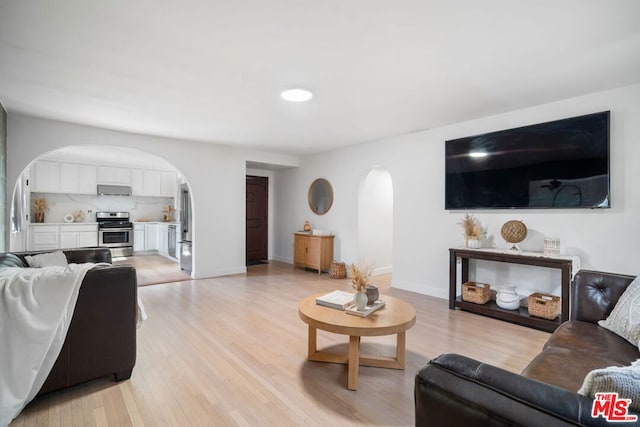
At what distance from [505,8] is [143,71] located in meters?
2.66

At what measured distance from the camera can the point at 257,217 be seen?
23.5 feet

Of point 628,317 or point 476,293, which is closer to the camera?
point 628,317

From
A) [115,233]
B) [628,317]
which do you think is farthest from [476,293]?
[115,233]

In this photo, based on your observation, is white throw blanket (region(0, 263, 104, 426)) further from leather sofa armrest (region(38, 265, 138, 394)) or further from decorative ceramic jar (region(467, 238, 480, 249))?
decorative ceramic jar (region(467, 238, 480, 249))

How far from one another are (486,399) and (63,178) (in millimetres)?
8764

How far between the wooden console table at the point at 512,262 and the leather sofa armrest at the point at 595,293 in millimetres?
843

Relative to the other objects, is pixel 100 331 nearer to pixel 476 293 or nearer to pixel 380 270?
pixel 476 293

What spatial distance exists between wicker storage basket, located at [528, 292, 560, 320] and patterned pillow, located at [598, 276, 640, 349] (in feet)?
3.95

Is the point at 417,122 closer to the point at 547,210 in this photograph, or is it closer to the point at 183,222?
the point at 547,210

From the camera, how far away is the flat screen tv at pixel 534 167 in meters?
2.95

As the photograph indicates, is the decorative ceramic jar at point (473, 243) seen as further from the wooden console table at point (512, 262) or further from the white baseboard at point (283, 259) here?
the white baseboard at point (283, 259)

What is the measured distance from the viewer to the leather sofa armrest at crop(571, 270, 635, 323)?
6.53ft

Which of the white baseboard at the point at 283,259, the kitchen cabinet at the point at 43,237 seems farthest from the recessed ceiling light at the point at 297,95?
the kitchen cabinet at the point at 43,237

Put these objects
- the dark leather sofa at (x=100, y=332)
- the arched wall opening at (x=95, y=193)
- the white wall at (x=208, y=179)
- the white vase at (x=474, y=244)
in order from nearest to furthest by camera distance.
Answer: the dark leather sofa at (x=100, y=332) → the white vase at (x=474, y=244) → the white wall at (x=208, y=179) → the arched wall opening at (x=95, y=193)
